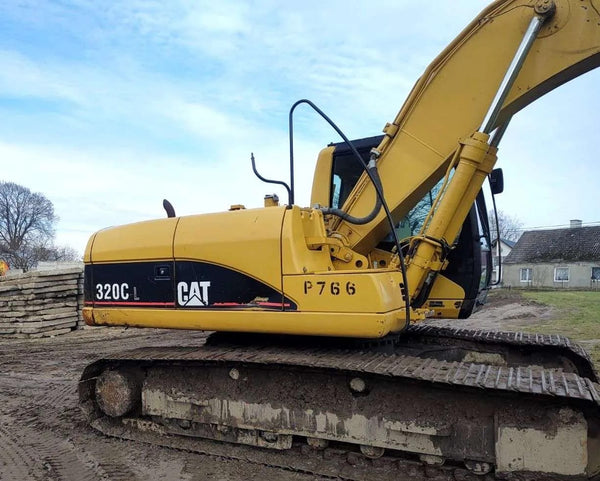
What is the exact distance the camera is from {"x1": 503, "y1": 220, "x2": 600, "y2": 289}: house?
118 ft

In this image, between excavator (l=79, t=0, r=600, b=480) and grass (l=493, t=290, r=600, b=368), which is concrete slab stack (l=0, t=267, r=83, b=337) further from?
grass (l=493, t=290, r=600, b=368)

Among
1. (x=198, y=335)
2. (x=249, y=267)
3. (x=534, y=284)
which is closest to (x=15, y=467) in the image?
(x=249, y=267)

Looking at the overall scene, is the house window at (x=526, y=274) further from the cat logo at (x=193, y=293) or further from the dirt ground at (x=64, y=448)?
the cat logo at (x=193, y=293)

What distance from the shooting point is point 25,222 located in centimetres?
5097

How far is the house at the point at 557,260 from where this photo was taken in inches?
1414

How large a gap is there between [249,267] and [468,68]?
2.41 meters

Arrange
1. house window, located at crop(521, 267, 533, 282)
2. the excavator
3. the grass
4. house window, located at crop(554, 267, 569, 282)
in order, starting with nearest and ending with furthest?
the excavator < the grass < house window, located at crop(554, 267, 569, 282) < house window, located at crop(521, 267, 533, 282)

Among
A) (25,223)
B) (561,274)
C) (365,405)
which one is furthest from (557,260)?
(25,223)

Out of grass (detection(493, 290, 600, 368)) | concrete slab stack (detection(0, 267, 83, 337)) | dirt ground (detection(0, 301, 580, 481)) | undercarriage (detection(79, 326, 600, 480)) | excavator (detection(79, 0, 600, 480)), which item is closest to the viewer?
undercarriage (detection(79, 326, 600, 480))

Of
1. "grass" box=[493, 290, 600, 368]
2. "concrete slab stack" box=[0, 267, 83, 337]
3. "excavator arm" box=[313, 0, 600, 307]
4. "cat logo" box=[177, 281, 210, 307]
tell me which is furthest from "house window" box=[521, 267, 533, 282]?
"cat logo" box=[177, 281, 210, 307]

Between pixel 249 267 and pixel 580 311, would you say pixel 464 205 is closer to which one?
pixel 249 267

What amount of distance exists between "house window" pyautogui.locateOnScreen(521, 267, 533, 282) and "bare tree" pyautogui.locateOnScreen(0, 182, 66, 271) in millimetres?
43714

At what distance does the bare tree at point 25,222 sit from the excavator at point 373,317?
50.4 m

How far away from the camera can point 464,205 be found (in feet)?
14.0
